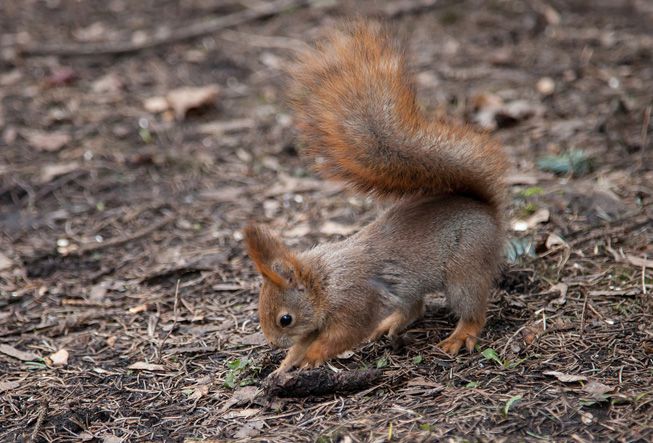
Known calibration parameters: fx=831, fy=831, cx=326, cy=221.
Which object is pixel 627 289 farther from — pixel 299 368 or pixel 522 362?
pixel 299 368

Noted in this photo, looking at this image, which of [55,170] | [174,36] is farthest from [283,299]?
[174,36]

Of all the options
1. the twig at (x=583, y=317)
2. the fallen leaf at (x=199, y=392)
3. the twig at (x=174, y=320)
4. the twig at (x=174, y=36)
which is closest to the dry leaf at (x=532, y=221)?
the twig at (x=583, y=317)

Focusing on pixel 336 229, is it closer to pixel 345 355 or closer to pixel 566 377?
pixel 345 355

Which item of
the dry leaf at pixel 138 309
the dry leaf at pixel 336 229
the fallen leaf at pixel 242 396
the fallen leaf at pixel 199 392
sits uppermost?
the fallen leaf at pixel 242 396

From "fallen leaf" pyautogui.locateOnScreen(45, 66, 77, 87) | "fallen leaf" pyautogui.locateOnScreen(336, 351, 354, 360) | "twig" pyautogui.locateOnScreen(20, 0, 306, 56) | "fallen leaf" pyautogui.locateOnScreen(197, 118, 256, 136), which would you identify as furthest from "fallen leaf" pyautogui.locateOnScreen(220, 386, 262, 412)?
"twig" pyautogui.locateOnScreen(20, 0, 306, 56)

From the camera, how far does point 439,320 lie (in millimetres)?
3250

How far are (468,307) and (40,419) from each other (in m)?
1.50

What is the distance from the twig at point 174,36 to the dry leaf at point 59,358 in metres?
3.88

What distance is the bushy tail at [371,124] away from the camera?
285cm

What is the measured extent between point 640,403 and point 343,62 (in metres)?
1.45

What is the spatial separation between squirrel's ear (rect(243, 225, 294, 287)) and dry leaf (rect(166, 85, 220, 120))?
2882mm

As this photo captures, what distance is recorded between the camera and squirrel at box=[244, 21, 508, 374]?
9.37 ft

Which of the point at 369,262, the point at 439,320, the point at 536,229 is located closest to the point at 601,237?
the point at 536,229

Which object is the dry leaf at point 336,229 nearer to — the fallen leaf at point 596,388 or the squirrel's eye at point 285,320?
the squirrel's eye at point 285,320
